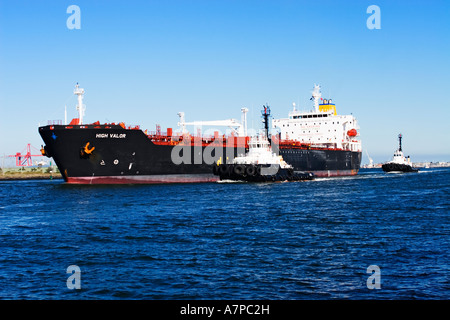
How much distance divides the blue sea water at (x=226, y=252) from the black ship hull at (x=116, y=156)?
601 inches

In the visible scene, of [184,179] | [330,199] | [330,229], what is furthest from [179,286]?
[184,179]

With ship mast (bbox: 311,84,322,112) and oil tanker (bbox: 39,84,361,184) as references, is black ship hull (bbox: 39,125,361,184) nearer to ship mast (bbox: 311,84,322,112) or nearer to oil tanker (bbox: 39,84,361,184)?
oil tanker (bbox: 39,84,361,184)

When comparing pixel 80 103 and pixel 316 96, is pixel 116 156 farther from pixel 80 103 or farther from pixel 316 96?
pixel 316 96

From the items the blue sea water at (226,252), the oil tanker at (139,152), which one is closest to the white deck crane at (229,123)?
the oil tanker at (139,152)

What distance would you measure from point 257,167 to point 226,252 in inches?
1392

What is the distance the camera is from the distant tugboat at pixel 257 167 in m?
49.2

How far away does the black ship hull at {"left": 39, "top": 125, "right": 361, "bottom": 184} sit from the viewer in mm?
40594

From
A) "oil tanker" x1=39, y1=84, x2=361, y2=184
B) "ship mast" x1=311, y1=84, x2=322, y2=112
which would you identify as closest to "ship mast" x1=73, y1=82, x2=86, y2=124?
"oil tanker" x1=39, y1=84, x2=361, y2=184

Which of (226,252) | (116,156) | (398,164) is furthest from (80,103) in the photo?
(398,164)

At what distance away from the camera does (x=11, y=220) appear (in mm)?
22125

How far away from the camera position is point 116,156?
4194cm

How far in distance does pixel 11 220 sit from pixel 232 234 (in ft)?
40.1

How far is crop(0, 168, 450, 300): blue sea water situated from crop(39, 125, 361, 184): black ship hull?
15.3m

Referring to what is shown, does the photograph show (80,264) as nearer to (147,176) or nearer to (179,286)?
(179,286)
